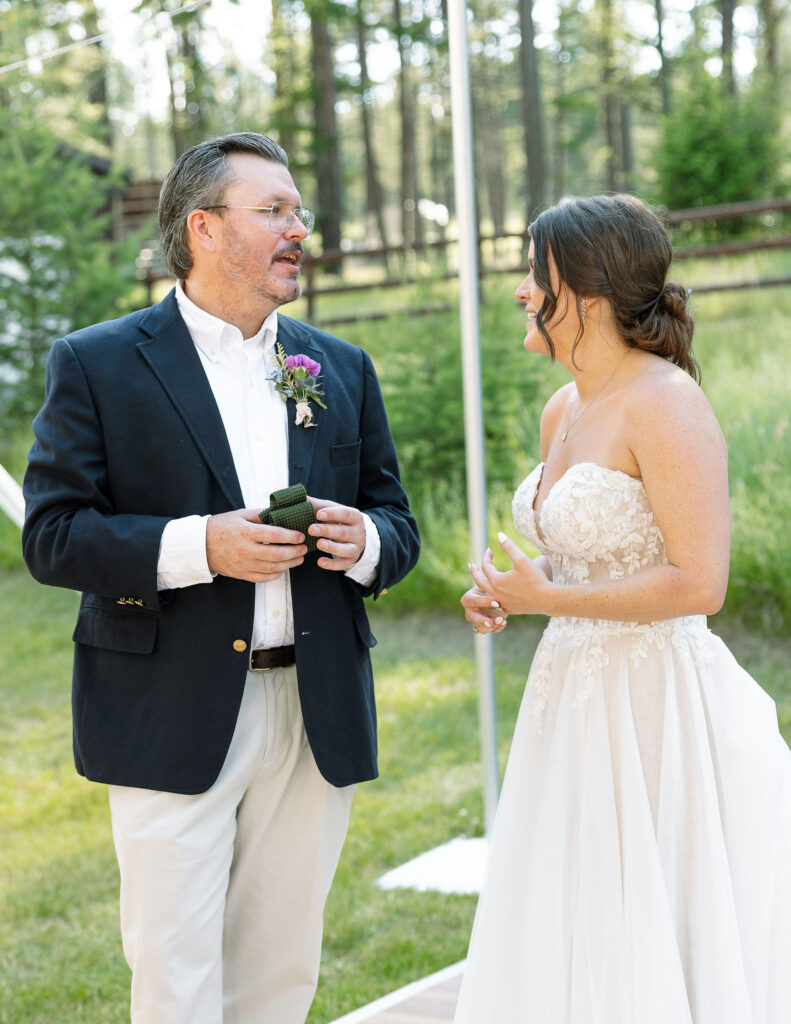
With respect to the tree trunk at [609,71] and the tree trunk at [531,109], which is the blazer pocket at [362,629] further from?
the tree trunk at [609,71]

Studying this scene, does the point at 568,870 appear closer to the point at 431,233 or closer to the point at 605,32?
the point at 605,32

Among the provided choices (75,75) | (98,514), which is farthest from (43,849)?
(75,75)

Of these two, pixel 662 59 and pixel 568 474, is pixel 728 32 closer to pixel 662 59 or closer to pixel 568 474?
pixel 662 59

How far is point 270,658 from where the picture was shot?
254 centimetres

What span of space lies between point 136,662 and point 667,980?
1.24 m

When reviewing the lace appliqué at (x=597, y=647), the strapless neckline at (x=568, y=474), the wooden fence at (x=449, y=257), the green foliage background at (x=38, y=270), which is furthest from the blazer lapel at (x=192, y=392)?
the green foliage background at (x=38, y=270)

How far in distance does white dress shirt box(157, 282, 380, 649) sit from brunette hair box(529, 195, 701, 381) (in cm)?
61

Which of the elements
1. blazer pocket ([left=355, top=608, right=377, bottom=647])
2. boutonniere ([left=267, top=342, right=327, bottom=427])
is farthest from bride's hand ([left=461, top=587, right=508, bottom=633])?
boutonniere ([left=267, top=342, right=327, bottom=427])

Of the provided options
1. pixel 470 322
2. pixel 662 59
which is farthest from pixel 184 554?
pixel 662 59

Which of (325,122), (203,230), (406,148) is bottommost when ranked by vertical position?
(203,230)

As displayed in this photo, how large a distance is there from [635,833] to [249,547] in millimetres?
969

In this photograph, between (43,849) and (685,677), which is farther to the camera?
(43,849)

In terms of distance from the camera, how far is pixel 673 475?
2297 mm

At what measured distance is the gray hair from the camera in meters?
2.56
